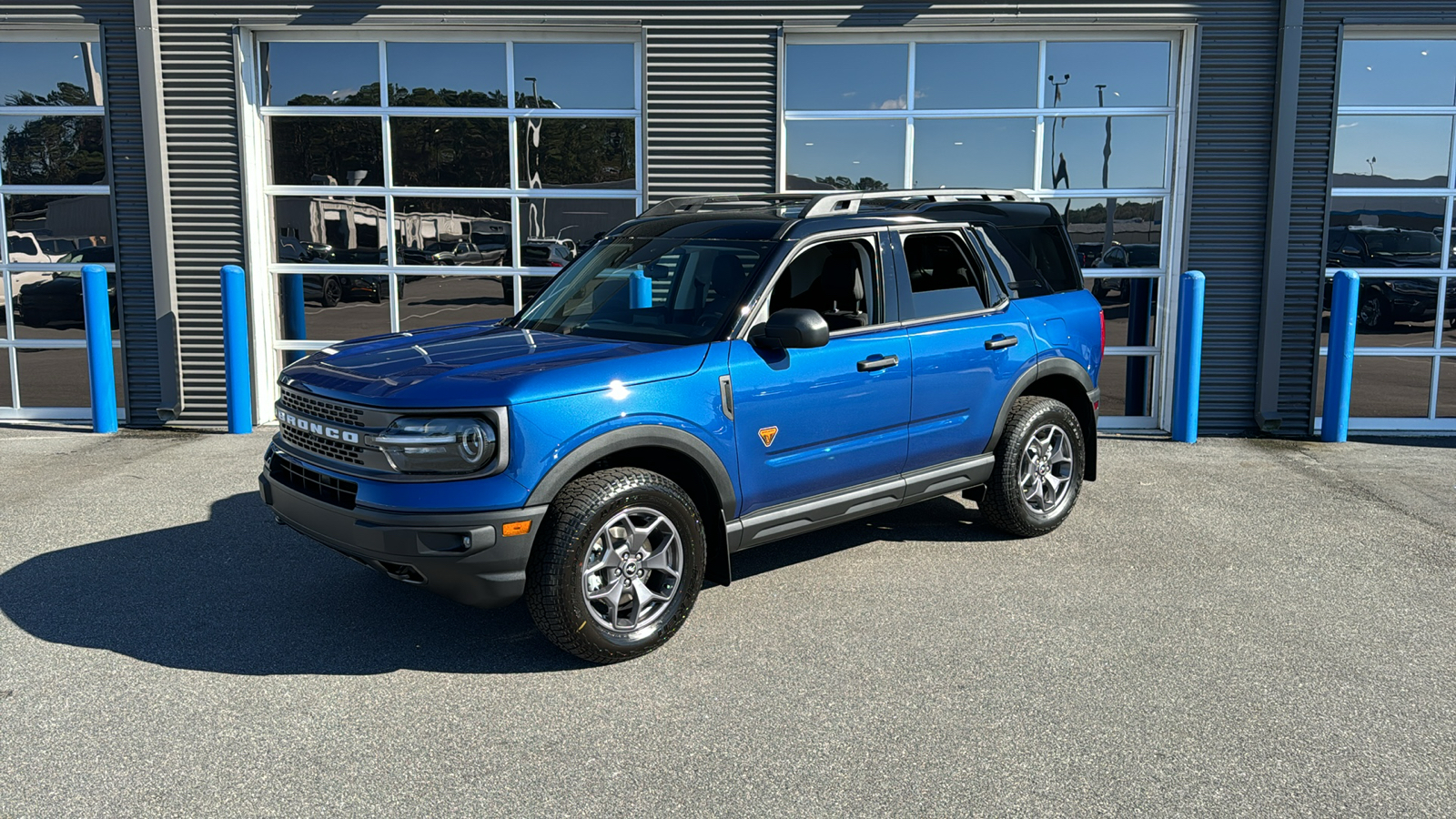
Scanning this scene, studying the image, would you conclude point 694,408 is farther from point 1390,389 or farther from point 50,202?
point 1390,389

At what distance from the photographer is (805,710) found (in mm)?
4219

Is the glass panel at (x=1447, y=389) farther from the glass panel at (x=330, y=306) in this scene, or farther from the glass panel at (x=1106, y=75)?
the glass panel at (x=330, y=306)

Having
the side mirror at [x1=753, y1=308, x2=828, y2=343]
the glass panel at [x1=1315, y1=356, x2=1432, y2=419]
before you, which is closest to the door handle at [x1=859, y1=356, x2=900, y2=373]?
the side mirror at [x1=753, y1=308, x2=828, y2=343]

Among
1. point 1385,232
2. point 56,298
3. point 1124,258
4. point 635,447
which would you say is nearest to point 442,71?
point 56,298

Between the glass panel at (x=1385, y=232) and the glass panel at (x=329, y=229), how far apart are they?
833cm

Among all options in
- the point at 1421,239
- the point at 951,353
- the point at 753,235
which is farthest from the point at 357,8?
the point at 1421,239

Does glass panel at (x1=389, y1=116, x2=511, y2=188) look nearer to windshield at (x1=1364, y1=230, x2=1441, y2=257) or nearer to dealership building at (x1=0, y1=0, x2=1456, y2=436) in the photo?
dealership building at (x1=0, y1=0, x2=1456, y2=436)

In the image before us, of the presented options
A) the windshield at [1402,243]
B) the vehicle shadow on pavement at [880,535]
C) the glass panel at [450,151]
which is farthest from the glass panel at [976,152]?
the vehicle shadow on pavement at [880,535]

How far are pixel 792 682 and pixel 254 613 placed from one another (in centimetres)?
252

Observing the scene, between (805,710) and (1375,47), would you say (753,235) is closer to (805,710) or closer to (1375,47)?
(805,710)

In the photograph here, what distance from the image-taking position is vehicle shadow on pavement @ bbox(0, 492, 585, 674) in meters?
4.72

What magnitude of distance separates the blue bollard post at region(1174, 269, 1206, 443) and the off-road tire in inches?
123

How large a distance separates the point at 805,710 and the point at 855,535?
2.45m

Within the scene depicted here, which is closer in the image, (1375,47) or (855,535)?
(855,535)
